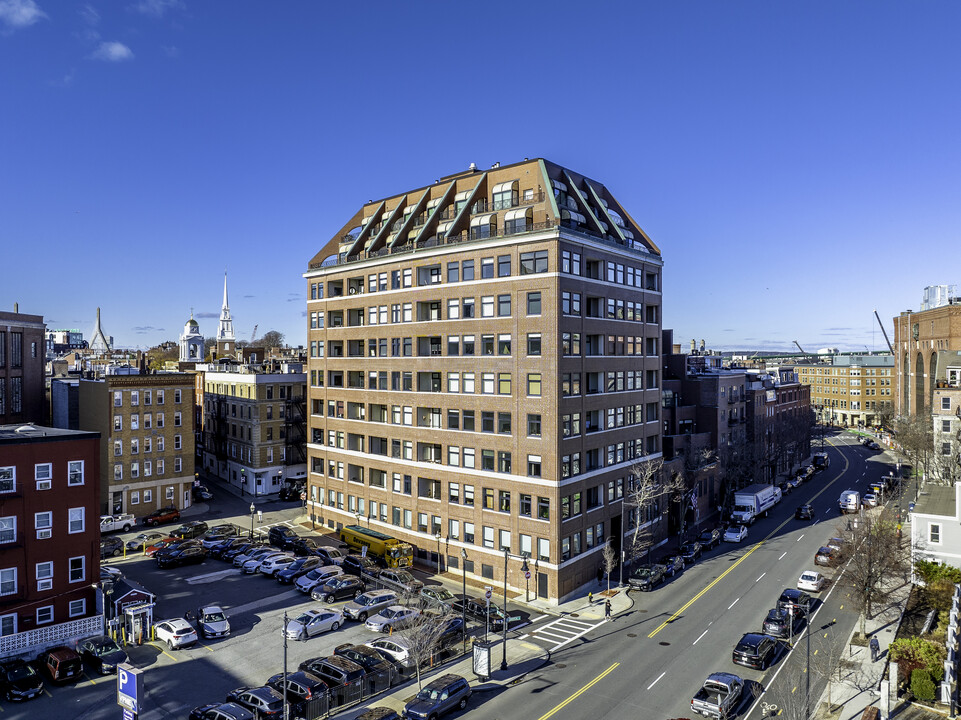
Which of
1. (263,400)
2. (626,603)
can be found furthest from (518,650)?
(263,400)

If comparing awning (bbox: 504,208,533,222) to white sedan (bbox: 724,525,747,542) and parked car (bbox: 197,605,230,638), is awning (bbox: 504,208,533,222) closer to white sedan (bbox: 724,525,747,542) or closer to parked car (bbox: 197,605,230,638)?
parked car (bbox: 197,605,230,638)

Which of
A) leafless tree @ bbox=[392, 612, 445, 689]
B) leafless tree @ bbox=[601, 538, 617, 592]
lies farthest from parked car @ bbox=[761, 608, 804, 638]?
leafless tree @ bbox=[392, 612, 445, 689]

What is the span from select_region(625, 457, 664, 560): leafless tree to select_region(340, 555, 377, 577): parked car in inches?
888

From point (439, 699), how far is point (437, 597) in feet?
48.6

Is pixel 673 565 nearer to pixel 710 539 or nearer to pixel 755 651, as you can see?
pixel 710 539

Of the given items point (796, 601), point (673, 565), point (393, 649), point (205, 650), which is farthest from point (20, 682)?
point (796, 601)

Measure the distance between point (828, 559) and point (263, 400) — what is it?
69105 mm

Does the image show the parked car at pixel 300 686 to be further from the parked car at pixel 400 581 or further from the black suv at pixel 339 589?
the parked car at pixel 400 581

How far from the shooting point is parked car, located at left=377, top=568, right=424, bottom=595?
49.5 metres

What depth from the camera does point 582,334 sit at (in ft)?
172

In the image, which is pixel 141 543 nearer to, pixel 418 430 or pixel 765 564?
pixel 418 430

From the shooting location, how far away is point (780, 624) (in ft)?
137

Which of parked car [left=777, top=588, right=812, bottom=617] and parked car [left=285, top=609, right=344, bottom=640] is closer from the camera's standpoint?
parked car [left=285, top=609, right=344, bottom=640]

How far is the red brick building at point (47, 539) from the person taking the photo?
3859cm
